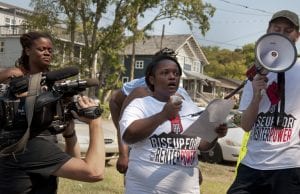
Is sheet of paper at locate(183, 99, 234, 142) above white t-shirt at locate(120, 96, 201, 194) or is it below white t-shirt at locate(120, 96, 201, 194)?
above

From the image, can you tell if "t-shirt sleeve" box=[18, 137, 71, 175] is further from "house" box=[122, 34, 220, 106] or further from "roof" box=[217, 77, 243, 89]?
"roof" box=[217, 77, 243, 89]

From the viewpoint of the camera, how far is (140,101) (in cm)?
317

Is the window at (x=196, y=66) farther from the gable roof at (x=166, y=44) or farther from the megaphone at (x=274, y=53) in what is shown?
the megaphone at (x=274, y=53)

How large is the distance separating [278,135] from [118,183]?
15.1 feet

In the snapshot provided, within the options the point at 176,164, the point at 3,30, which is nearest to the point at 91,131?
the point at 176,164

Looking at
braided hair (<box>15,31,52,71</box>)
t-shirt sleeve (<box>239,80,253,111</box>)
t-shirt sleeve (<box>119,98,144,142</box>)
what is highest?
braided hair (<box>15,31,52,71</box>)

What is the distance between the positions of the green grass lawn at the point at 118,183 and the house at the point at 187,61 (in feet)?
126

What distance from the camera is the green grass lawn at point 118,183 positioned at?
6701 millimetres

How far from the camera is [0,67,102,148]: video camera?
2164 mm

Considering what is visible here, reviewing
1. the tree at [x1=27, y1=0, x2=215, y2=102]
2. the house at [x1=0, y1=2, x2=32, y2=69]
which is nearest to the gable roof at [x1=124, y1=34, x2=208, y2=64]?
the house at [x1=0, y1=2, x2=32, y2=69]

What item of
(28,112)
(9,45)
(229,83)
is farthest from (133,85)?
(229,83)

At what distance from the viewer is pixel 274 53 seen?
121 inches

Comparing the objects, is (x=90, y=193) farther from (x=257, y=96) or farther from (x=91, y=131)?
(x=91, y=131)

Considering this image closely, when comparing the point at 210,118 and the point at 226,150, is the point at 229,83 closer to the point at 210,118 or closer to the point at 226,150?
the point at 226,150
